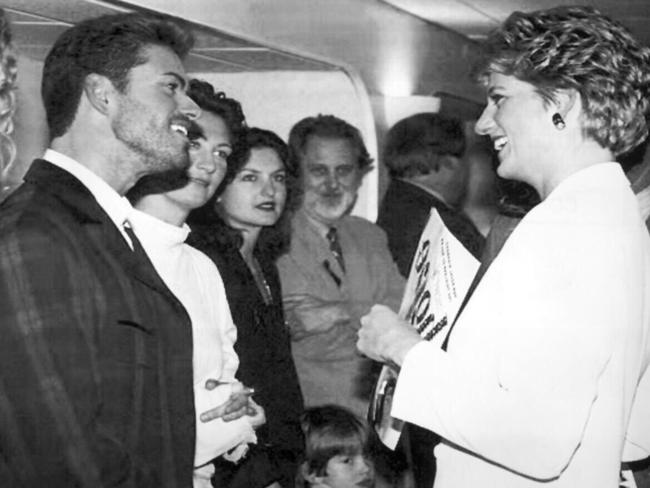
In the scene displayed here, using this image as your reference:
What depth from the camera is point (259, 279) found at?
3428 millimetres

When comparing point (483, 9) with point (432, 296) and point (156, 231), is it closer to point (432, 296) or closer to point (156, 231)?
point (156, 231)

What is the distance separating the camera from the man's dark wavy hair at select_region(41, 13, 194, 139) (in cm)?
232

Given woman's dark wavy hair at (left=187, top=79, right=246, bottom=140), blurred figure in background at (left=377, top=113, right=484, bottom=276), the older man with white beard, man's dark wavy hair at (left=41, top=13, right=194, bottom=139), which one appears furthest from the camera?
blurred figure in background at (left=377, top=113, right=484, bottom=276)

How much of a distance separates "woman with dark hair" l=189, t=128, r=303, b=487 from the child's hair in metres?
0.26

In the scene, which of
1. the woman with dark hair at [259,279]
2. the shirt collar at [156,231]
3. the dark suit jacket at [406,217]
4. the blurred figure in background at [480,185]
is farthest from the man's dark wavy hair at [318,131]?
the shirt collar at [156,231]

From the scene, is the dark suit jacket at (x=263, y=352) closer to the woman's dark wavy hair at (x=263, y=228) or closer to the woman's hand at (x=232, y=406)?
the woman's dark wavy hair at (x=263, y=228)

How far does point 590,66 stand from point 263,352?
59.5 inches

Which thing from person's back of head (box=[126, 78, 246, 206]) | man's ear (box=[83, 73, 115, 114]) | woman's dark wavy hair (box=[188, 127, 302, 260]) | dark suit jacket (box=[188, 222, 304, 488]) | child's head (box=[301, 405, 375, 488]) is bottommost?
child's head (box=[301, 405, 375, 488])

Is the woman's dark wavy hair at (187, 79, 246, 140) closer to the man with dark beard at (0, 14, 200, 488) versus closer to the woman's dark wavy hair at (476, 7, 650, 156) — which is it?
the man with dark beard at (0, 14, 200, 488)

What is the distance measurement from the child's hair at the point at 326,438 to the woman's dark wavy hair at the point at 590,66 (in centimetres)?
182

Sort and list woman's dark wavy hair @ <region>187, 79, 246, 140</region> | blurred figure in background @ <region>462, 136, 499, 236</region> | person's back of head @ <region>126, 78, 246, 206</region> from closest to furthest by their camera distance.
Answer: person's back of head @ <region>126, 78, 246, 206</region> < woman's dark wavy hair @ <region>187, 79, 246, 140</region> < blurred figure in background @ <region>462, 136, 499, 236</region>

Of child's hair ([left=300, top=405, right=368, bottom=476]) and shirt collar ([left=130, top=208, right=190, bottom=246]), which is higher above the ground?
shirt collar ([left=130, top=208, right=190, bottom=246])

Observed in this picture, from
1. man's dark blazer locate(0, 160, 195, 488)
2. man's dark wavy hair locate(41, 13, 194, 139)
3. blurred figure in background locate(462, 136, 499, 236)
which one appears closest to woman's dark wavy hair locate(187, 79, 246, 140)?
man's dark wavy hair locate(41, 13, 194, 139)

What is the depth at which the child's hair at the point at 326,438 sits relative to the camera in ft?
11.9
